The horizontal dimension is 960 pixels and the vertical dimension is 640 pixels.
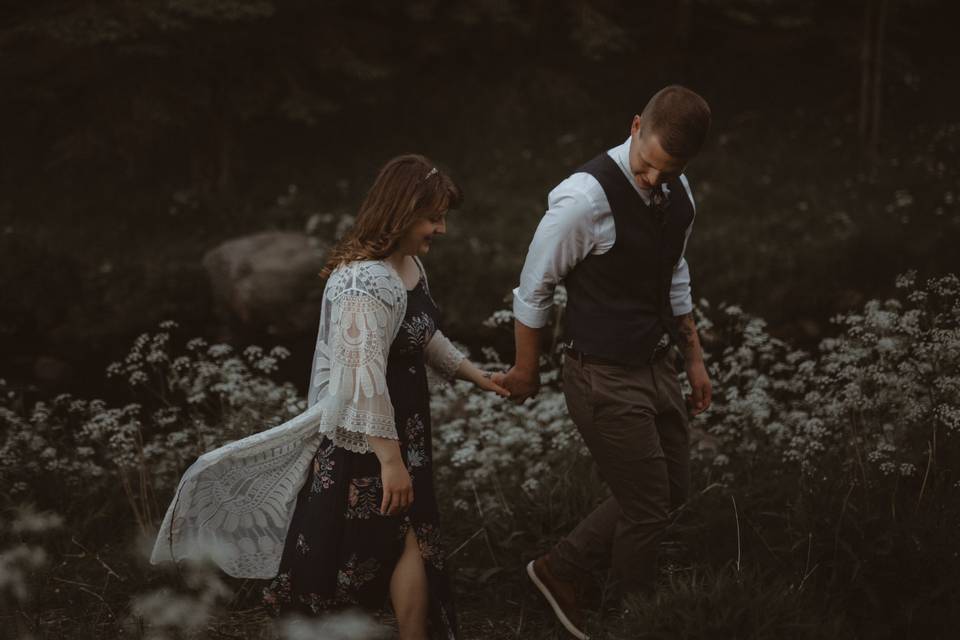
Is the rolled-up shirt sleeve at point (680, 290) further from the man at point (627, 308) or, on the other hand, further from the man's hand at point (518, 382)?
the man's hand at point (518, 382)

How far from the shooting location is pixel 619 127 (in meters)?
14.2

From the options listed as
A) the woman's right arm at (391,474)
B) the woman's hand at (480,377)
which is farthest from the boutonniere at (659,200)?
the woman's right arm at (391,474)

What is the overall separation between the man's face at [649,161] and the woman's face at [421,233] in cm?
70

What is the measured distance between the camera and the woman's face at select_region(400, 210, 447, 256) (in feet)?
10.1

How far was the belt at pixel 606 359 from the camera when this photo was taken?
11.0ft

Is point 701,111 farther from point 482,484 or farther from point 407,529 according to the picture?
point 482,484

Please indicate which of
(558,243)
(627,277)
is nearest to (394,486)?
(558,243)

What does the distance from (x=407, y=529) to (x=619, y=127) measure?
11891mm

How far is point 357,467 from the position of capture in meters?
3.08

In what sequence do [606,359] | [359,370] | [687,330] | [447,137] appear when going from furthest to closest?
[447,137] < [687,330] < [606,359] < [359,370]

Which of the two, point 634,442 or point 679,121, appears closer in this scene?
point 679,121

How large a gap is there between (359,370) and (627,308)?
1031mm

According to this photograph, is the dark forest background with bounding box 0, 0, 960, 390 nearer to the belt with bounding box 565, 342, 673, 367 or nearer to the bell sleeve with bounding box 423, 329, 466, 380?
the bell sleeve with bounding box 423, 329, 466, 380

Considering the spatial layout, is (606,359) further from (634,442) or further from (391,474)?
(391,474)
